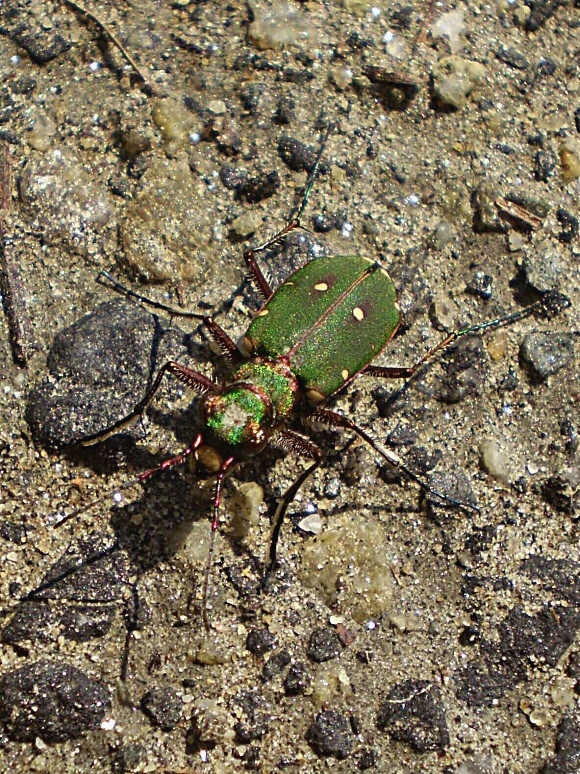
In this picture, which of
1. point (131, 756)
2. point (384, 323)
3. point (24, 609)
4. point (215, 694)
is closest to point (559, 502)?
point (384, 323)

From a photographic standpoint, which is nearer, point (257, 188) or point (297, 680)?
point (297, 680)

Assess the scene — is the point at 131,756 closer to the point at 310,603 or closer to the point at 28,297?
the point at 310,603

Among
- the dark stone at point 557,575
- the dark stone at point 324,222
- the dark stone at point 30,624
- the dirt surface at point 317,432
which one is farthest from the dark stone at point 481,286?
the dark stone at point 30,624

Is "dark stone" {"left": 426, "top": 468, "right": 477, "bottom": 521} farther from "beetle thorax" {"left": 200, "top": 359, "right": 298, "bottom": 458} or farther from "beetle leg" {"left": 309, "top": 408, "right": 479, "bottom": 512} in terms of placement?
"beetle thorax" {"left": 200, "top": 359, "right": 298, "bottom": 458}

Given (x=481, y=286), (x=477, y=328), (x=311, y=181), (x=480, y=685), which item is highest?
(x=311, y=181)

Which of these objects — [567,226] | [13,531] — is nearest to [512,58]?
[567,226]

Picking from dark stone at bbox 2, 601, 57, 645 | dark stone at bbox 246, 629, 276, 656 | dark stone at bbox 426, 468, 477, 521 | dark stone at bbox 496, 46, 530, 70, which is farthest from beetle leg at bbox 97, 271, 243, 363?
dark stone at bbox 496, 46, 530, 70

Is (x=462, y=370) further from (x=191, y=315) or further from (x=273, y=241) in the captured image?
(x=191, y=315)
